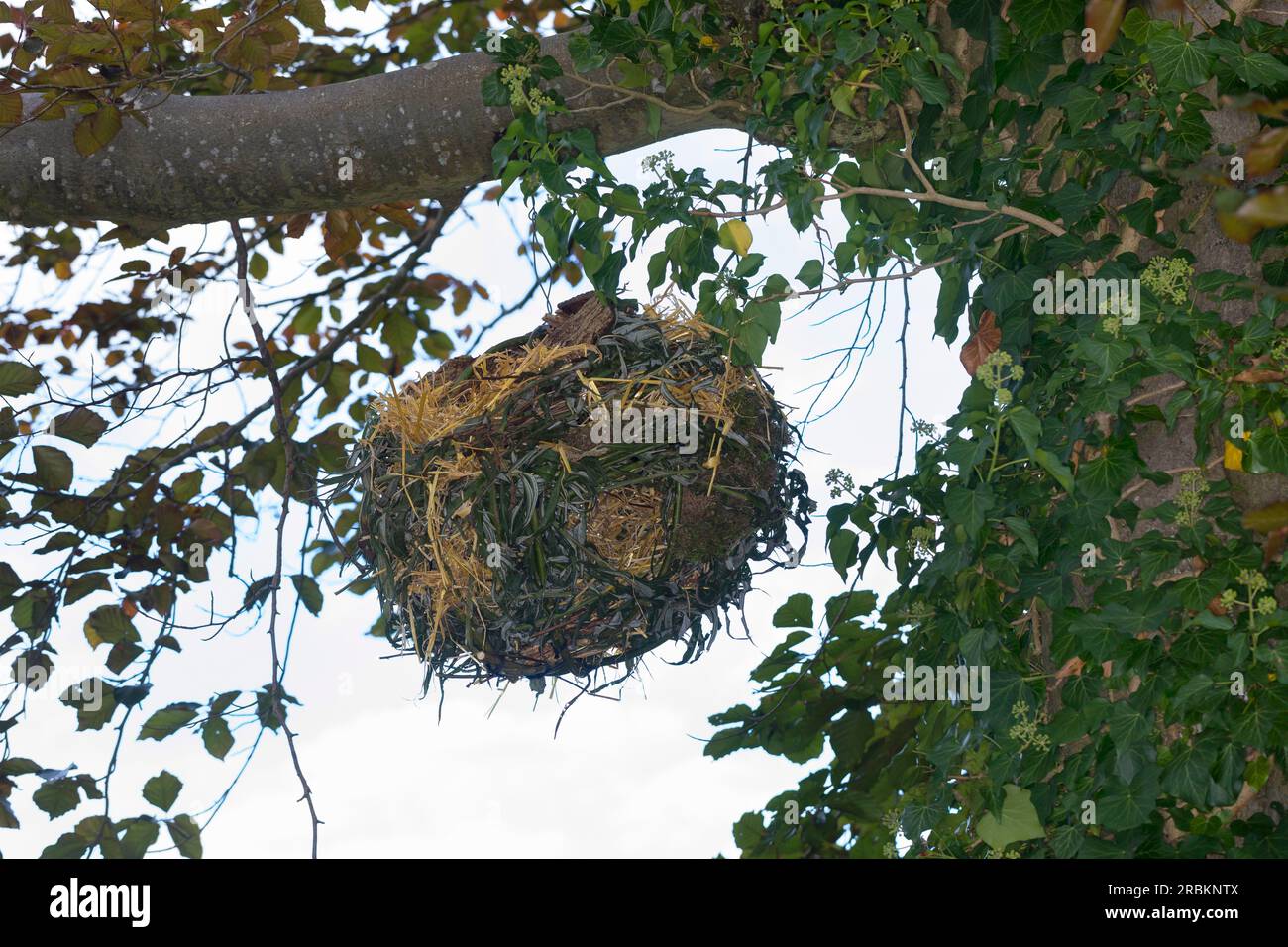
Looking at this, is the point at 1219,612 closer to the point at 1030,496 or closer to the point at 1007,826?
the point at 1030,496

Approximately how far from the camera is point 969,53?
2.92 metres

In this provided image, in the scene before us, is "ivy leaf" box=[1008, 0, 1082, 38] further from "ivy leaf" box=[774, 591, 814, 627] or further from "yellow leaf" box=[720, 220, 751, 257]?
"ivy leaf" box=[774, 591, 814, 627]

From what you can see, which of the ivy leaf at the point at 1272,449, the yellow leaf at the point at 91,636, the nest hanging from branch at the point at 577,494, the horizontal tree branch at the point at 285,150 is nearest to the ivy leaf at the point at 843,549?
the nest hanging from branch at the point at 577,494

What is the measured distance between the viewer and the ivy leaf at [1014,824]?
2.41 m

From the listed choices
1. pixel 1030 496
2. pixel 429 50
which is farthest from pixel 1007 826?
pixel 429 50

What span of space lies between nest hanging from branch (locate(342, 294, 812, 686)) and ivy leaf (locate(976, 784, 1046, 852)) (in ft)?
2.65

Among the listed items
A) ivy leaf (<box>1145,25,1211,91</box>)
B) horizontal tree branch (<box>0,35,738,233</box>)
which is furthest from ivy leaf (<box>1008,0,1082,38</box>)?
horizontal tree branch (<box>0,35,738,233</box>)

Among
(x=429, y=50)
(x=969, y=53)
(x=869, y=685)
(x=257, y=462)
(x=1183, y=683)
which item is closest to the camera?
(x=1183, y=683)

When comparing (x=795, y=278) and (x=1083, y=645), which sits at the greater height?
(x=795, y=278)

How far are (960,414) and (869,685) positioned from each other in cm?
134

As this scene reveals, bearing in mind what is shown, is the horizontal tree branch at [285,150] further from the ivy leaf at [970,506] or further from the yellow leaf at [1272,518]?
the yellow leaf at [1272,518]

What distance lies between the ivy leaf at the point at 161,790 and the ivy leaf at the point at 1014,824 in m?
2.26

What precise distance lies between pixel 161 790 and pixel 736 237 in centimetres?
225

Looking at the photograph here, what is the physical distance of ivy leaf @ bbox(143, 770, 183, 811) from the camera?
3.46 meters
